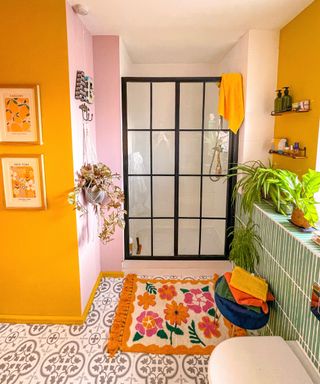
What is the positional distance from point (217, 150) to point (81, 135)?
1.38m

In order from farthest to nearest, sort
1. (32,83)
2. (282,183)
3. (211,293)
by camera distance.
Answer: (211,293) < (32,83) < (282,183)

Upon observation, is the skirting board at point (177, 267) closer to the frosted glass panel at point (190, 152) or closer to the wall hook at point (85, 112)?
the frosted glass panel at point (190, 152)

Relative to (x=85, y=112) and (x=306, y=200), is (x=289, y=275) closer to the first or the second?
Answer: (x=306, y=200)

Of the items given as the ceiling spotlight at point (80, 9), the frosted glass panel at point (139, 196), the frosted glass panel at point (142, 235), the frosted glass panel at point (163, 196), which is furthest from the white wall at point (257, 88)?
the ceiling spotlight at point (80, 9)

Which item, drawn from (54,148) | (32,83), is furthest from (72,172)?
(32,83)

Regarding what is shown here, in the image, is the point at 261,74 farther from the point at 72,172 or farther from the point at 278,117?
the point at 72,172

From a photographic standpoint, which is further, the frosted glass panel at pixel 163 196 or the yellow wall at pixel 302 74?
the frosted glass panel at pixel 163 196

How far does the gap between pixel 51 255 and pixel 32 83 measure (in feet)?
4.16

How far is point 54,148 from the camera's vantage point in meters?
2.04

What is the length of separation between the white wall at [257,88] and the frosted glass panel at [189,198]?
62 cm

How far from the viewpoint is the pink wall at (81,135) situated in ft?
6.67

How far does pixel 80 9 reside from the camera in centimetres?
199

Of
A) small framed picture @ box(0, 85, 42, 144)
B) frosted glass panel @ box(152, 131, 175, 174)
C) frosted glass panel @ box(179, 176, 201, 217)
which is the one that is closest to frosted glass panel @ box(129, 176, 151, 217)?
frosted glass panel @ box(152, 131, 175, 174)

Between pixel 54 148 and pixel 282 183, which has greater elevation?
pixel 54 148
